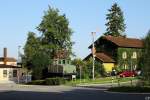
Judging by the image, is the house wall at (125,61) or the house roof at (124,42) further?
the house roof at (124,42)

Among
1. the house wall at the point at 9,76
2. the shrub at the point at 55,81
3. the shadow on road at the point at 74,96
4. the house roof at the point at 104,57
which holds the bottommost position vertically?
the shadow on road at the point at 74,96

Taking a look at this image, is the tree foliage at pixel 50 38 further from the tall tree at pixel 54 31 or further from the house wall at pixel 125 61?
the house wall at pixel 125 61

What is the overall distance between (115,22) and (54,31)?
46.0 metres

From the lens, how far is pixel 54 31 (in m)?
90.2

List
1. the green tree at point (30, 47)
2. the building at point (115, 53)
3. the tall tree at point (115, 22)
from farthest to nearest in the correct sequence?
the tall tree at point (115, 22) → the building at point (115, 53) → the green tree at point (30, 47)

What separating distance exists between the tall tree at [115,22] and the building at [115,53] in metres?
31.6

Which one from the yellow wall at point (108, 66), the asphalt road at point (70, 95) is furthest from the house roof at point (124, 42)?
the asphalt road at point (70, 95)

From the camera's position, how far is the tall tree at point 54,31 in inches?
3562

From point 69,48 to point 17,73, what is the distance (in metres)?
12.5

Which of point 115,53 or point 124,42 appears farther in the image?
point 124,42

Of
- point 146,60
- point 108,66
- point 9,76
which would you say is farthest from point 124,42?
point 146,60

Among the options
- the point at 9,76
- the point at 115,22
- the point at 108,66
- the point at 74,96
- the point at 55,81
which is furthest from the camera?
the point at 115,22

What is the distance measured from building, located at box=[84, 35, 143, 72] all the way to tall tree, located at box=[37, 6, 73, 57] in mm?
7077

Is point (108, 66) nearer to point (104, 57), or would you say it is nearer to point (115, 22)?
point (104, 57)
